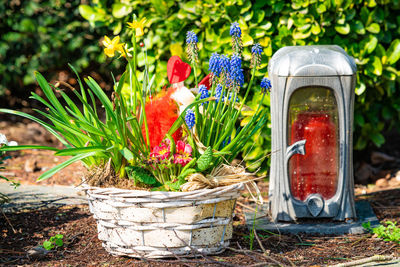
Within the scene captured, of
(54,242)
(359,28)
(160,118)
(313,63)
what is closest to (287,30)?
(359,28)

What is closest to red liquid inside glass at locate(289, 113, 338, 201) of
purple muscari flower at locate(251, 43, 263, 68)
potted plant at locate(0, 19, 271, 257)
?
potted plant at locate(0, 19, 271, 257)

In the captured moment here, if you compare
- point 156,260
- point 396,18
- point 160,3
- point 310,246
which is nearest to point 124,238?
point 156,260

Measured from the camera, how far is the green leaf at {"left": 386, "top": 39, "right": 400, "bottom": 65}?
3.32 m

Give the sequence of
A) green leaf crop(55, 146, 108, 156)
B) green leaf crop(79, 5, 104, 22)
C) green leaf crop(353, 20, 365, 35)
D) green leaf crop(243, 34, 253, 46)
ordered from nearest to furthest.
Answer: green leaf crop(55, 146, 108, 156), green leaf crop(243, 34, 253, 46), green leaf crop(353, 20, 365, 35), green leaf crop(79, 5, 104, 22)

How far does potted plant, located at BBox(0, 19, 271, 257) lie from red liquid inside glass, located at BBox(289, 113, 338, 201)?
0.48m

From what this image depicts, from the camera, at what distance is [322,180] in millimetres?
2707

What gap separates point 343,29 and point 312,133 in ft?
3.08

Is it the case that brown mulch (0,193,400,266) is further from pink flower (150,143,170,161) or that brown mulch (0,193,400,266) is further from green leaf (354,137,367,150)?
green leaf (354,137,367,150)

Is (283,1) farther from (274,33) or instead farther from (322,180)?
(322,180)

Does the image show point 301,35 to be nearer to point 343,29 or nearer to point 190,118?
point 343,29

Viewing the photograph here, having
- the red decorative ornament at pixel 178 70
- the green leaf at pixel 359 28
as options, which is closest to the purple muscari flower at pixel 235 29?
the red decorative ornament at pixel 178 70

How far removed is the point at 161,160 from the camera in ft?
6.75

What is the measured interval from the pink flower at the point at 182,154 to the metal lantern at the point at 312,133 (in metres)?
0.73

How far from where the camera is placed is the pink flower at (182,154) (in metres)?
2.06
